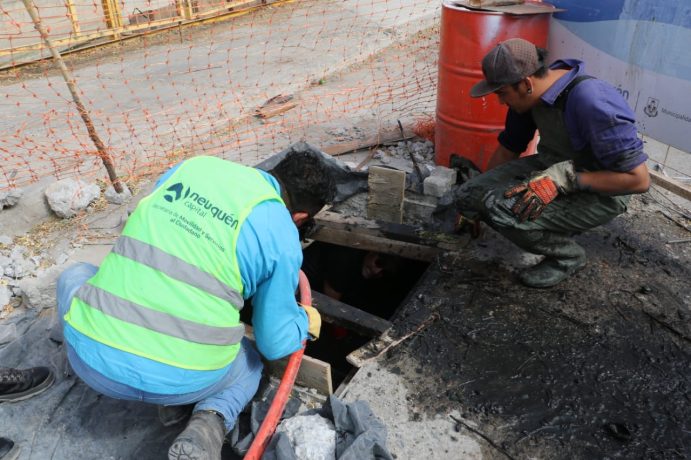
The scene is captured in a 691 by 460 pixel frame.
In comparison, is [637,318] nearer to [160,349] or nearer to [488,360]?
[488,360]

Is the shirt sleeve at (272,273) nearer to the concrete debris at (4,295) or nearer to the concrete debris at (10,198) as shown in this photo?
the concrete debris at (4,295)

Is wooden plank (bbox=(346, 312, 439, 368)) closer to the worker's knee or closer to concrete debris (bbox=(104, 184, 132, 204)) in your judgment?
the worker's knee

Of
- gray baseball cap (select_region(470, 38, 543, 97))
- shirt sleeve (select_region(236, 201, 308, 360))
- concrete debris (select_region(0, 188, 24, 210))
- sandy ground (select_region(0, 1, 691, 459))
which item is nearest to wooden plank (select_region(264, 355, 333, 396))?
sandy ground (select_region(0, 1, 691, 459))

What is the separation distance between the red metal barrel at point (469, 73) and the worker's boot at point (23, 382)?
335 cm

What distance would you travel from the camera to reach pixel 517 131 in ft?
10.4

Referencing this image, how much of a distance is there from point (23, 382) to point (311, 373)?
4.43ft

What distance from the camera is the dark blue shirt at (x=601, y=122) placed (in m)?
2.41

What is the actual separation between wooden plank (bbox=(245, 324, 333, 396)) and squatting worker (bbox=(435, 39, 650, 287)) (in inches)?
49.2

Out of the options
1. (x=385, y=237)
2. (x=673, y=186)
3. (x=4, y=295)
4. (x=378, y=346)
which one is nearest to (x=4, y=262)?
(x=4, y=295)

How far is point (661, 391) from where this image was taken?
223 centimetres

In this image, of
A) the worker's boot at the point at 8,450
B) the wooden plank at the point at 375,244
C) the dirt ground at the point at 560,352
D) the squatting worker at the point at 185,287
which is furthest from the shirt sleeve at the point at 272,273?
the wooden plank at the point at 375,244

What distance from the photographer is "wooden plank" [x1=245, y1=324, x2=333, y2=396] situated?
7.52 ft

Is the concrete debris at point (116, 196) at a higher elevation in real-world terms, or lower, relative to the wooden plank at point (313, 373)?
lower

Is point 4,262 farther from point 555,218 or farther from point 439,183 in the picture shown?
point 555,218
